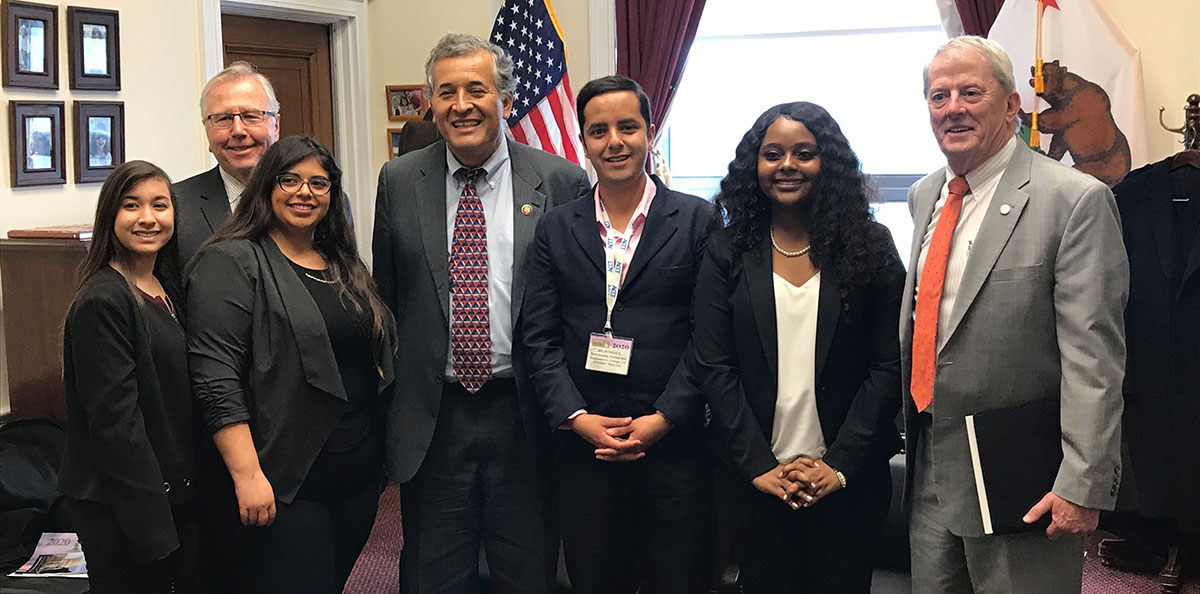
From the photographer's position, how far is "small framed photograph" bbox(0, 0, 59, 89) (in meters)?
3.54

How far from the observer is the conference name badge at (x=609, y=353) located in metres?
2.32

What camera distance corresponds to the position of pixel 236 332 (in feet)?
7.04

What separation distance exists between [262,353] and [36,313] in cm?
187

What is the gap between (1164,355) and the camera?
354 centimetres

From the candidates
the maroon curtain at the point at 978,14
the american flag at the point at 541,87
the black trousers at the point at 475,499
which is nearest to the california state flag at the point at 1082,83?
the maroon curtain at the point at 978,14

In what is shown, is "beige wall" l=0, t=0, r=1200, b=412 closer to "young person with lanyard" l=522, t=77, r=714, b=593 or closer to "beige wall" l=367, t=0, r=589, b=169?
"beige wall" l=367, t=0, r=589, b=169

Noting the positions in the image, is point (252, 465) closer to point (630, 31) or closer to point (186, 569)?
point (186, 569)

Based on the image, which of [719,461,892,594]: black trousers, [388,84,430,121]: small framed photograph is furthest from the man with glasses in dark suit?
[388,84,430,121]: small framed photograph

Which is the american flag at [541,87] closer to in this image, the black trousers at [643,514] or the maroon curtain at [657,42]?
the maroon curtain at [657,42]

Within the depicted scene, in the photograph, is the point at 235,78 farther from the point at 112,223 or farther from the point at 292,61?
the point at 292,61

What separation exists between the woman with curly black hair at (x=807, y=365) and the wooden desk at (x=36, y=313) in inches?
94.2

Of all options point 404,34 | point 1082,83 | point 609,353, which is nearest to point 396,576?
point 609,353

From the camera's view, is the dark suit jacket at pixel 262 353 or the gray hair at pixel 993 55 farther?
the dark suit jacket at pixel 262 353

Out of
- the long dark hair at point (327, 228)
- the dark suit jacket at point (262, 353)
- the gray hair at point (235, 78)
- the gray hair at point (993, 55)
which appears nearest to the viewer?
the gray hair at point (993, 55)
